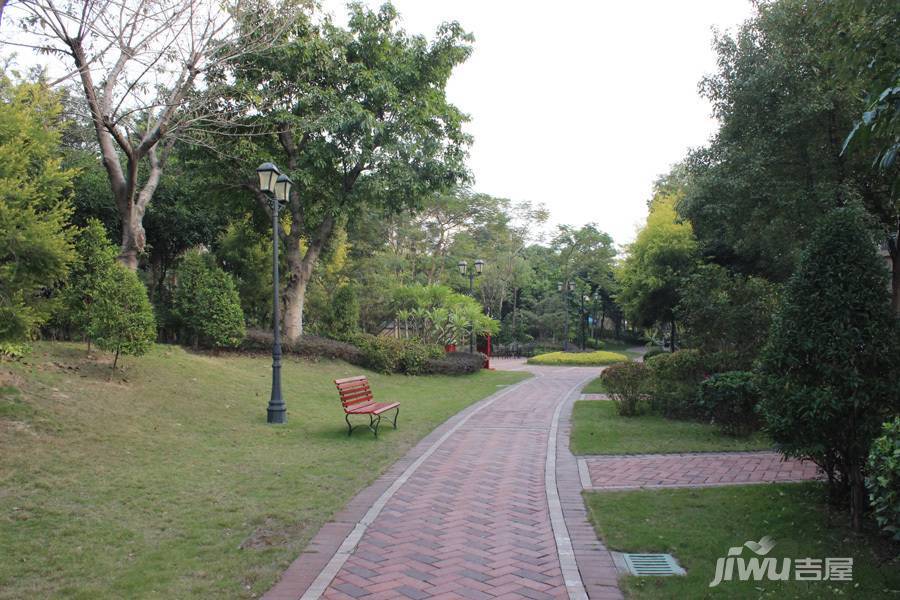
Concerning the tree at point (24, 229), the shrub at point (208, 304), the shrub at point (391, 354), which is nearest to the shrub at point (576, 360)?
the shrub at point (391, 354)

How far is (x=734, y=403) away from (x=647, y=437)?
56.6 inches

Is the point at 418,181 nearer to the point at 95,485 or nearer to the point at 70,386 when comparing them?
the point at 70,386

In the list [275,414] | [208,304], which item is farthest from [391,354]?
[275,414]

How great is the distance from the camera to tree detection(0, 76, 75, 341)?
24.1ft

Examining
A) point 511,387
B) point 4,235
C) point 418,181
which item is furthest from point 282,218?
point 4,235

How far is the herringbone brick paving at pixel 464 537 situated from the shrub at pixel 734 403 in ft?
9.99

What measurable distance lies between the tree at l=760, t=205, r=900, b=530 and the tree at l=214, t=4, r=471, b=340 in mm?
13362

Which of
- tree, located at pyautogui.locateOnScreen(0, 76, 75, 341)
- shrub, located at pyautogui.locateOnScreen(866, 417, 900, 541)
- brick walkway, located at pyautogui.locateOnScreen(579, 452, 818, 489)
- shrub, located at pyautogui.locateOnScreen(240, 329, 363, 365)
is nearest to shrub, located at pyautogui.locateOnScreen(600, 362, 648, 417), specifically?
brick walkway, located at pyautogui.locateOnScreen(579, 452, 818, 489)

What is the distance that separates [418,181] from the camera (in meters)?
18.2

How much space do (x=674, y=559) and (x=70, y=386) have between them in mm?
9292

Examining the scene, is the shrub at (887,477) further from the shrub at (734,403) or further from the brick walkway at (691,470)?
the shrub at (734,403)

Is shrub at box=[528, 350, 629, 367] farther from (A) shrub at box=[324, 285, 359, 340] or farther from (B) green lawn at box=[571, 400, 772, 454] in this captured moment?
(B) green lawn at box=[571, 400, 772, 454]

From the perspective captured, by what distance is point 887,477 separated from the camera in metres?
3.44

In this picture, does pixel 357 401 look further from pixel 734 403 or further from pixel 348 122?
pixel 348 122
